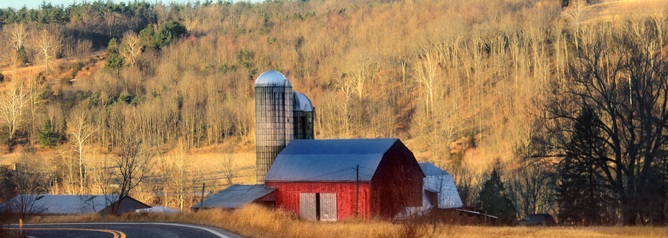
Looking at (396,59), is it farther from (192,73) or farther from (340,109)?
(192,73)

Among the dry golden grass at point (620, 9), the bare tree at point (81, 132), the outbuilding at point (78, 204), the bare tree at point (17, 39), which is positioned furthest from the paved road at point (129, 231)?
the bare tree at point (17, 39)

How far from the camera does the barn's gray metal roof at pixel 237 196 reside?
41.3 m

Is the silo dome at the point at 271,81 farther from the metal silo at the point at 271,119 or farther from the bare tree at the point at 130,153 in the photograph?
the bare tree at the point at 130,153

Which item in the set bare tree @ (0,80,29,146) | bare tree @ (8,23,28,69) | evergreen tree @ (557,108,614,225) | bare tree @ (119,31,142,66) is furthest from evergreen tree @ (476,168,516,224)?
bare tree @ (8,23,28,69)

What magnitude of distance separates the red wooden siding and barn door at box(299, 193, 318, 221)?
20 centimetres

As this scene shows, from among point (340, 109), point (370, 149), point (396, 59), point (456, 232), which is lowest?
point (456, 232)

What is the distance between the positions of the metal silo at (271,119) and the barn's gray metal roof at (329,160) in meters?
1.84

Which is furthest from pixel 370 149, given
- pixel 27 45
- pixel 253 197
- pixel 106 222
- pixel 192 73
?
pixel 27 45

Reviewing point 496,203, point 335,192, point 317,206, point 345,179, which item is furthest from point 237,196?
point 496,203

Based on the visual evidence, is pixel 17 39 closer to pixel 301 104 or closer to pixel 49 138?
pixel 49 138

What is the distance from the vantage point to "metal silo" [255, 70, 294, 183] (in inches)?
1869

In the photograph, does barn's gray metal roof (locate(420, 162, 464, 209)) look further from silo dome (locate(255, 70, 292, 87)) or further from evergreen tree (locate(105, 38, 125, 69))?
evergreen tree (locate(105, 38, 125, 69))

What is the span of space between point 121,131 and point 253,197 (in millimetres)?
61422

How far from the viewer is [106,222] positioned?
33625 mm
